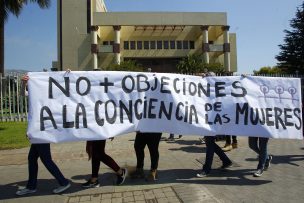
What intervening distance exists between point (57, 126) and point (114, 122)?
0.88 metres

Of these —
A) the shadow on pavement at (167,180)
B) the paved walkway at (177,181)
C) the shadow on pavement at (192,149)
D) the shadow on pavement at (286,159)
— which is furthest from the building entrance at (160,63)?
the shadow on pavement at (167,180)

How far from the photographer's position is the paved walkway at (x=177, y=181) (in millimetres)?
5816

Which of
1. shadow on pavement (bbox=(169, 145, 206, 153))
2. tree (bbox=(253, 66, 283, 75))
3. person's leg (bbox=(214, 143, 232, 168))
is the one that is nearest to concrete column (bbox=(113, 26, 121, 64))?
tree (bbox=(253, 66, 283, 75))

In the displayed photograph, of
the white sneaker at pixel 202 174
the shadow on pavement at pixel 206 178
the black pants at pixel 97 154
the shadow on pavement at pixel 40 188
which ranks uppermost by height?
the black pants at pixel 97 154

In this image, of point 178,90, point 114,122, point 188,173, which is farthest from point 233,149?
point 114,122

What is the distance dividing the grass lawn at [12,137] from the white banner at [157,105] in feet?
18.8

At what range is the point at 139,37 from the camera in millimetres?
66875

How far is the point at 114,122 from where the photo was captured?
6.39 meters

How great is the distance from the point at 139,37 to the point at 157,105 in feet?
201

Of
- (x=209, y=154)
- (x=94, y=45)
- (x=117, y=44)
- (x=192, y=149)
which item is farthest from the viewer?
(x=94, y=45)

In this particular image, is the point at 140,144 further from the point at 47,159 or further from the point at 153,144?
the point at 47,159

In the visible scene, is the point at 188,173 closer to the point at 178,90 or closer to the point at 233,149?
the point at 178,90

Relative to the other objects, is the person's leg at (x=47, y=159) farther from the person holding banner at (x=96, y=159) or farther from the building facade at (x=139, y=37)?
the building facade at (x=139, y=37)

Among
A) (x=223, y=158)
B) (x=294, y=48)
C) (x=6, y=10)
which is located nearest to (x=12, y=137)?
(x=223, y=158)
